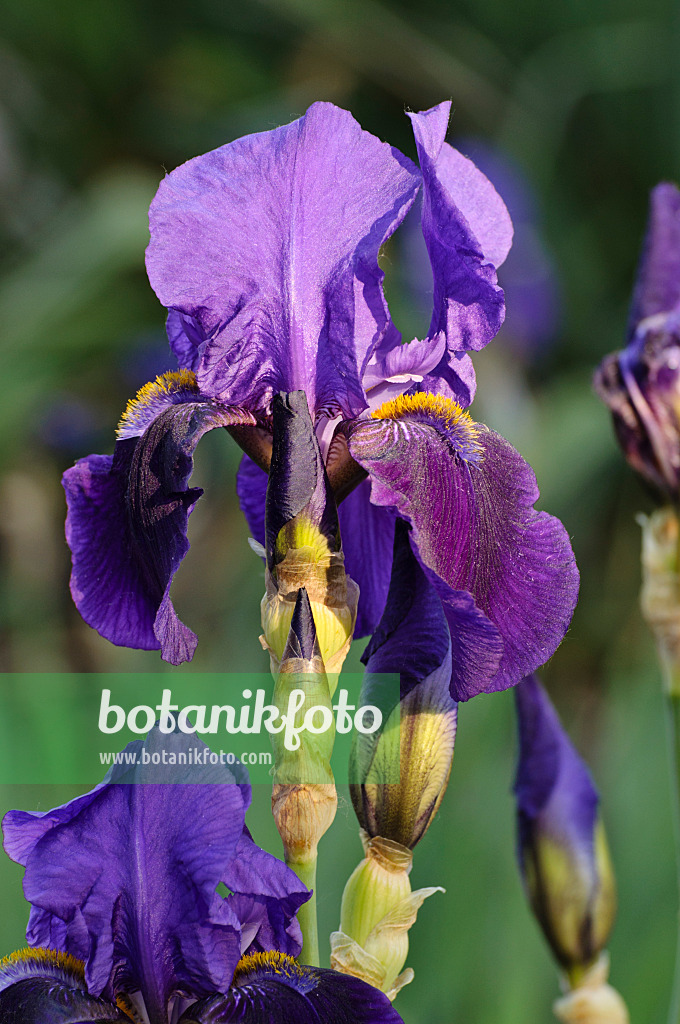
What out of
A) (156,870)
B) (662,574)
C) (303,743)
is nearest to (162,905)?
(156,870)

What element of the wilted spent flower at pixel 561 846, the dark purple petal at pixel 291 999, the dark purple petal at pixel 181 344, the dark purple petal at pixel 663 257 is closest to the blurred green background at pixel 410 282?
the wilted spent flower at pixel 561 846

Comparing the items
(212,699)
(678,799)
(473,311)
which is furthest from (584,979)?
(212,699)

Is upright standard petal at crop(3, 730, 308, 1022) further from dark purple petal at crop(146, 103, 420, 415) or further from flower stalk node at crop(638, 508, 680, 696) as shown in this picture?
flower stalk node at crop(638, 508, 680, 696)

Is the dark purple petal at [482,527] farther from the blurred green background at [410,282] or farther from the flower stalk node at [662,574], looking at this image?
the blurred green background at [410,282]

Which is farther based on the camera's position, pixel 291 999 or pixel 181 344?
pixel 181 344

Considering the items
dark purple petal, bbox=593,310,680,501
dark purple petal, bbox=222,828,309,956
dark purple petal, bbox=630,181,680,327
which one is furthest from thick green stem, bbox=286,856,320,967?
A: dark purple petal, bbox=630,181,680,327

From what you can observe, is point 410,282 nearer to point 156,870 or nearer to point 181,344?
point 181,344
